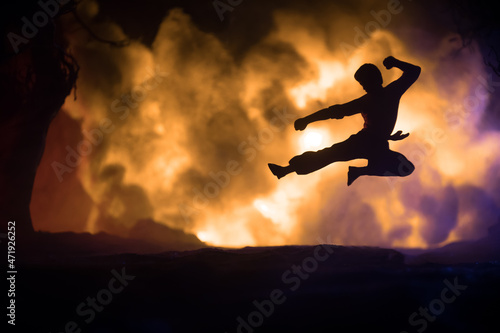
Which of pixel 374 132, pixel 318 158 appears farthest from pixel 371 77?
pixel 318 158

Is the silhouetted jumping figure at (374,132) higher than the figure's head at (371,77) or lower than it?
lower

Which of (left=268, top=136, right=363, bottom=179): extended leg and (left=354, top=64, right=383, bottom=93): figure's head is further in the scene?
(left=354, top=64, right=383, bottom=93): figure's head

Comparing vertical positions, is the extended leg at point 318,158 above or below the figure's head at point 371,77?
below

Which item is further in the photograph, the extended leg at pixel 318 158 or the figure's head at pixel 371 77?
the figure's head at pixel 371 77

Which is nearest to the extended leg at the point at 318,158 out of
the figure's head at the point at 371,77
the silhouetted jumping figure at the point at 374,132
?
the silhouetted jumping figure at the point at 374,132

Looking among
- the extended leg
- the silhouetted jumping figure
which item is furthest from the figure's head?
the extended leg

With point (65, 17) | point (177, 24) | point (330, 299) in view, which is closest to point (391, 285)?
point (330, 299)

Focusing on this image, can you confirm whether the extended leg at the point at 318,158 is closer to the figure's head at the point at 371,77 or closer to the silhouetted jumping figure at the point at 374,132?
the silhouetted jumping figure at the point at 374,132

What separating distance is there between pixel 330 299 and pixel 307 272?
31.3 inches

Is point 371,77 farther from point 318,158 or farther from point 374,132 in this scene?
point 318,158

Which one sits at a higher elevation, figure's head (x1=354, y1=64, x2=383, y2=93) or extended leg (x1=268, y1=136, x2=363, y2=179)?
figure's head (x1=354, y1=64, x2=383, y2=93)

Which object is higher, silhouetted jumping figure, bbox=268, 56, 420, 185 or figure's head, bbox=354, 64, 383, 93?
figure's head, bbox=354, 64, 383, 93

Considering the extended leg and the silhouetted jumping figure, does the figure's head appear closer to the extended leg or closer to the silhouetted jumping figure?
the silhouetted jumping figure

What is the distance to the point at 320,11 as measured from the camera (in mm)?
9133
